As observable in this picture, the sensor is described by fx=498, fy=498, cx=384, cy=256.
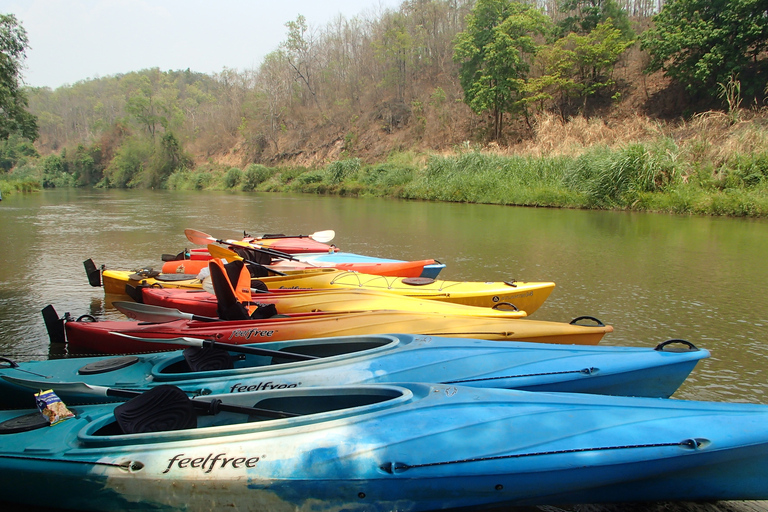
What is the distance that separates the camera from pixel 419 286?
207 inches

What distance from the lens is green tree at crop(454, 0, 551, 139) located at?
25531 mm

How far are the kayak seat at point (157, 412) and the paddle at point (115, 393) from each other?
3.4 inches

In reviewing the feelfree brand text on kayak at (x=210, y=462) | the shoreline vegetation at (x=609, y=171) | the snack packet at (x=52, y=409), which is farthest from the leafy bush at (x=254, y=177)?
the feelfree brand text on kayak at (x=210, y=462)

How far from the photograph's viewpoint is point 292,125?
134 ft

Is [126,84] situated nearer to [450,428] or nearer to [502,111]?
[502,111]

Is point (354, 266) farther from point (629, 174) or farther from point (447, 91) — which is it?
point (447, 91)

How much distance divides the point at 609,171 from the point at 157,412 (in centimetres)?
1563

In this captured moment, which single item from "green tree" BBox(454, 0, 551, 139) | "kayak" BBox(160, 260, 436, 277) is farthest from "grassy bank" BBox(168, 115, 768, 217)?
"kayak" BBox(160, 260, 436, 277)

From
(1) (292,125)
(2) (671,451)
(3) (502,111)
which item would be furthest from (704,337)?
(1) (292,125)

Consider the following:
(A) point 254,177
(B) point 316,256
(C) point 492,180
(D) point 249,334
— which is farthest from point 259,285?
(A) point 254,177

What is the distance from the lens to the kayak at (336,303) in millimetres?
4426

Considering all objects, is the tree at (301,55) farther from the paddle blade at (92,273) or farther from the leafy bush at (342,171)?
the paddle blade at (92,273)

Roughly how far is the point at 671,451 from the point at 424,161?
23149 millimetres

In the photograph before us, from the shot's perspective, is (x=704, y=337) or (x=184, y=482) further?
(x=704, y=337)
